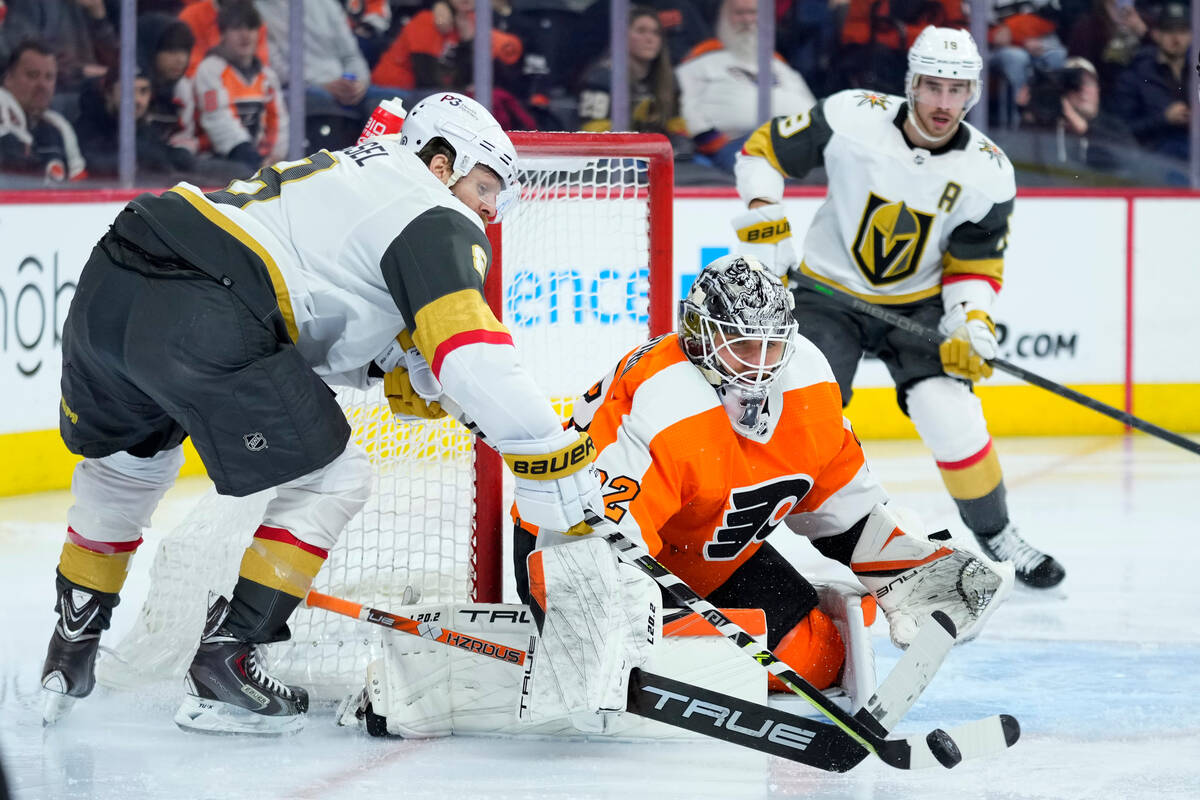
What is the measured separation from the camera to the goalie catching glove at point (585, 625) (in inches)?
86.1

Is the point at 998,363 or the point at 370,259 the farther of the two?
the point at 998,363

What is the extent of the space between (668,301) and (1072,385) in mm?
3174

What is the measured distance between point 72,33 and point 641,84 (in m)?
1.90

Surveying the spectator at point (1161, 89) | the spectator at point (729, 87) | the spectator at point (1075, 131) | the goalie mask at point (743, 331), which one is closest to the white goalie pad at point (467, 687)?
the goalie mask at point (743, 331)

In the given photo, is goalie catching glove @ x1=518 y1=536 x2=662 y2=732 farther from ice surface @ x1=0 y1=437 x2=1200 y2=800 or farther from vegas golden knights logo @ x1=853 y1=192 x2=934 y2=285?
vegas golden knights logo @ x1=853 y1=192 x2=934 y2=285

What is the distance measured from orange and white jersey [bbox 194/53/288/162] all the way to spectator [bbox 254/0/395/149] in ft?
0.24

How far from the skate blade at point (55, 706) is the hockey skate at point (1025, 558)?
1933mm

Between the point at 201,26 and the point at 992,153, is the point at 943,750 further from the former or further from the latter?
the point at 201,26

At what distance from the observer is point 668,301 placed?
2.98m

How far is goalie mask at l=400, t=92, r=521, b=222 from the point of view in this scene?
2.40 meters

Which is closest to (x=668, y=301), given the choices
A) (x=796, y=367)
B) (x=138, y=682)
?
(x=796, y=367)

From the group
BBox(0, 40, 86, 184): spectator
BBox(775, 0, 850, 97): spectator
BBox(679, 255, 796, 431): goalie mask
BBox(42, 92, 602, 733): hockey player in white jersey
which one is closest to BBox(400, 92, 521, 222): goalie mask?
BBox(42, 92, 602, 733): hockey player in white jersey

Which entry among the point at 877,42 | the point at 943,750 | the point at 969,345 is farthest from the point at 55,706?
the point at 877,42

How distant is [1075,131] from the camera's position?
5.97 m
